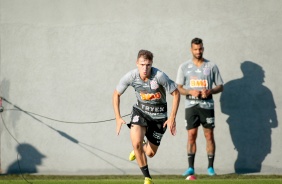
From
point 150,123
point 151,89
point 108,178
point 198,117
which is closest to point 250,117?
point 198,117

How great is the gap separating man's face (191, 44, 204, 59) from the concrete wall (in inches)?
28.6

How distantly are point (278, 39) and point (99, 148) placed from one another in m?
3.81

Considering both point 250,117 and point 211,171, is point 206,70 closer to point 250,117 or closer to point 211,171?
point 250,117

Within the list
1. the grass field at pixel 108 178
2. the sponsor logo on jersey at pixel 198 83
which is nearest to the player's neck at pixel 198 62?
the sponsor logo on jersey at pixel 198 83

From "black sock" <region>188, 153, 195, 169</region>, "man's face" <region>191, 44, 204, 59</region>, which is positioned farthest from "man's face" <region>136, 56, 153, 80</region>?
"black sock" <region>188, 153, 195, 169</region>

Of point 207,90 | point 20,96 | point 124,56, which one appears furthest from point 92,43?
point 207,90

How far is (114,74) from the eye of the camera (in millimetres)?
12094

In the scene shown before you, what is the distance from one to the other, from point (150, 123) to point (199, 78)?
80.1 inches

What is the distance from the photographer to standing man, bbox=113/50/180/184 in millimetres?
8891

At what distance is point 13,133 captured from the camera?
12367 mm

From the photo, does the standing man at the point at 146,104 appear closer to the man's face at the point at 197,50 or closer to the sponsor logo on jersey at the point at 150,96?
the sponsor logo on jersey at the point at 150,96

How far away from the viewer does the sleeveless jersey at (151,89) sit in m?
9.13

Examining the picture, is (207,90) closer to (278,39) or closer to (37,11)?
(278,39)

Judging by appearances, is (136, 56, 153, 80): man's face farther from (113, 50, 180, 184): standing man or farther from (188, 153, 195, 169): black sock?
(188, 153, 195, 169): black sock
